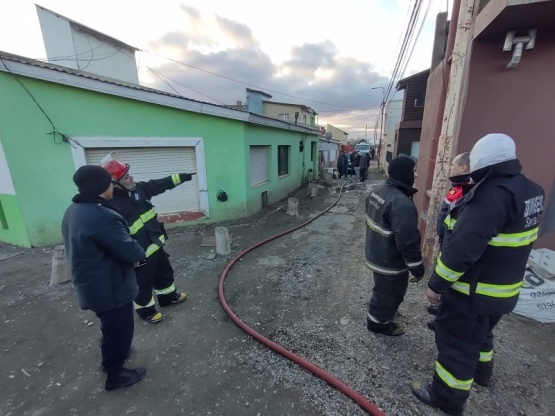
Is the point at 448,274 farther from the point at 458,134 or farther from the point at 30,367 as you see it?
the point at 30,367

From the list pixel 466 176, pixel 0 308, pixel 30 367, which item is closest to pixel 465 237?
pixel 466 176

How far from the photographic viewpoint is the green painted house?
4859 millimetres

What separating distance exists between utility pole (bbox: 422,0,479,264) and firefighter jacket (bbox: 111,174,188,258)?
4032 millimetres

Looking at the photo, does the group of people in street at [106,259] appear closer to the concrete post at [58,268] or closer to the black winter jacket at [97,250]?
the black winter jacket at [97,250]

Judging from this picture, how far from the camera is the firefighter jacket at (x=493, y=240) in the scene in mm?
1589

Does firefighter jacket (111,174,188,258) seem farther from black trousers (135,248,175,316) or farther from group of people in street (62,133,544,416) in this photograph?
black trousers (135,248,175,316)

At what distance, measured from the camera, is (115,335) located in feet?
7.20

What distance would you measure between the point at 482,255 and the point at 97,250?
292 cm

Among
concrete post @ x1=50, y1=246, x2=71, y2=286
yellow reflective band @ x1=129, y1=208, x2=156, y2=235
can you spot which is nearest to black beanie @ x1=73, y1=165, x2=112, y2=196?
yellow reflective band @ x1=129, y1=208, x2=156, y2=235

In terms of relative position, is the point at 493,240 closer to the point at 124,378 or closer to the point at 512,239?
the point at 512,239

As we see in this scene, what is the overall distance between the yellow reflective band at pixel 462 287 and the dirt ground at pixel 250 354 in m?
1.13

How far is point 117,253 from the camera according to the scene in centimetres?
203

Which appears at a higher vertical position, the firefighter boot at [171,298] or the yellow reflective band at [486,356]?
the yellow reflective band at [486,356]

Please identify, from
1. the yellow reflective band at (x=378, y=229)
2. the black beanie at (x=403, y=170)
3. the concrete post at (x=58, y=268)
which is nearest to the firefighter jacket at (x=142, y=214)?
the concrete post at (x=58, y=268)
